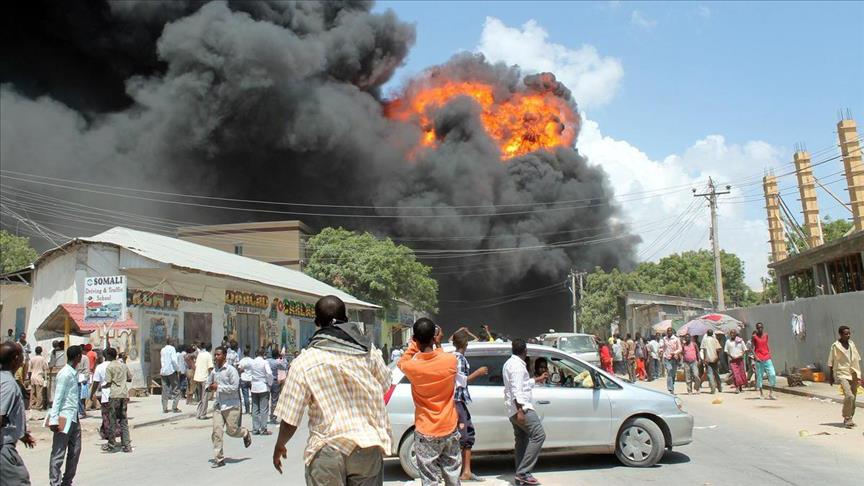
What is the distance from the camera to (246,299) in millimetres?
25109

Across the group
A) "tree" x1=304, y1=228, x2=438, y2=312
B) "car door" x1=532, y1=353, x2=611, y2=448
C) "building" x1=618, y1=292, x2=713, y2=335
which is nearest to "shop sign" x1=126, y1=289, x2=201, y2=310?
"car door" x1=532, y1=353, x2=611, y2=448

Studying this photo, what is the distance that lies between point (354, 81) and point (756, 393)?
44488 mm

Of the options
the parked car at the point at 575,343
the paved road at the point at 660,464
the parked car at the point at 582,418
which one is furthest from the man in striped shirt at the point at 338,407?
the parked car at the point at 575,343

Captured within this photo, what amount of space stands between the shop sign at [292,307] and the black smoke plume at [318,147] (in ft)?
64.8

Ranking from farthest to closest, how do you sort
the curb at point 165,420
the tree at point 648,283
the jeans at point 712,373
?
the tree at point 648,283
the jeans at point 712,373
the curb at point 165,420

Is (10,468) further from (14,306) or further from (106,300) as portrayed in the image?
(14,306)

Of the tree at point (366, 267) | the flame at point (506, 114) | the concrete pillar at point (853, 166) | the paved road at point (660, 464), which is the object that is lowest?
the paved road at point (660, 464)

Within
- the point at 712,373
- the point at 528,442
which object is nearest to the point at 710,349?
the point at 712,373

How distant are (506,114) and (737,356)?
4883cm

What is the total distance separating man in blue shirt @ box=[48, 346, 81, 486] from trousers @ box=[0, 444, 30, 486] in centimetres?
239

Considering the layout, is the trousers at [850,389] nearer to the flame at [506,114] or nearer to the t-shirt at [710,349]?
the t-shirt at [710,349]

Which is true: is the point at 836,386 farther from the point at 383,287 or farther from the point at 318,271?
the point at 318,271

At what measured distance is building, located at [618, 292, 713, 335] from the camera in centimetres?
3938

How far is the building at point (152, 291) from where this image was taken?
1869 cm
